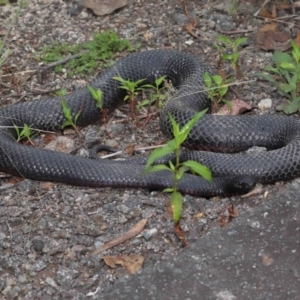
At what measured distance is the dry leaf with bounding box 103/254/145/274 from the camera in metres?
4.41

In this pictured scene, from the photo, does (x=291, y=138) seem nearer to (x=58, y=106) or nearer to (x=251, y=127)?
(x=251, y=127)

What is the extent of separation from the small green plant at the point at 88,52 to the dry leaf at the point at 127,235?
7.65ft

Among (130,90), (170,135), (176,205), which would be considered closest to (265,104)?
(170,135)

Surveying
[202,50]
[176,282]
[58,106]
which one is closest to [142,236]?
[176,282]

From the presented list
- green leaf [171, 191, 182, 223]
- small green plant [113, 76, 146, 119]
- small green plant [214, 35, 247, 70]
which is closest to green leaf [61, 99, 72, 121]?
small green plant [113, 76, 146, 119]

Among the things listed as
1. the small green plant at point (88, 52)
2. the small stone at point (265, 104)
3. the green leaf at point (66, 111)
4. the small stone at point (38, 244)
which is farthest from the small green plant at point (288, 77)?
the small stone at point (38, 244)

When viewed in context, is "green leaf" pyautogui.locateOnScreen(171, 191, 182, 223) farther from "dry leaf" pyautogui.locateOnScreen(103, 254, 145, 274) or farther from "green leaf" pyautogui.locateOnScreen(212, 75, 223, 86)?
"green leaf" pyautogui.locateOnScreen(212, 75, 223, 86)

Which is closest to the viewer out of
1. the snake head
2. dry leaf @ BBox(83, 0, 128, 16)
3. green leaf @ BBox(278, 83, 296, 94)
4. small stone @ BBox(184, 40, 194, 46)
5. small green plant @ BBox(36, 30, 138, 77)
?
the snake head

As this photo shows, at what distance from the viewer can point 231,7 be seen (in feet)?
24.2

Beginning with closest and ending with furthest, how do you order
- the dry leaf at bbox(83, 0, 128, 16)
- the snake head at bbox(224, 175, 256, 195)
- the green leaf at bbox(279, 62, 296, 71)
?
the snake head at bbox(224, 175, 256, 195), the green leaf at bbox(279, 62, 296, 71), the dry leaf at bbox(83, 0, 128, 16)

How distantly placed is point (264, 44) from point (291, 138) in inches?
59.1

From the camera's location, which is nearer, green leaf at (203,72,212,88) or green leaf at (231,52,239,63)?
green leaf at (203,72,212,88)

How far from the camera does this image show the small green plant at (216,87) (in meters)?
6.15

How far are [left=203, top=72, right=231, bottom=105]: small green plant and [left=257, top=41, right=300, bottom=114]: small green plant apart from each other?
339mm
